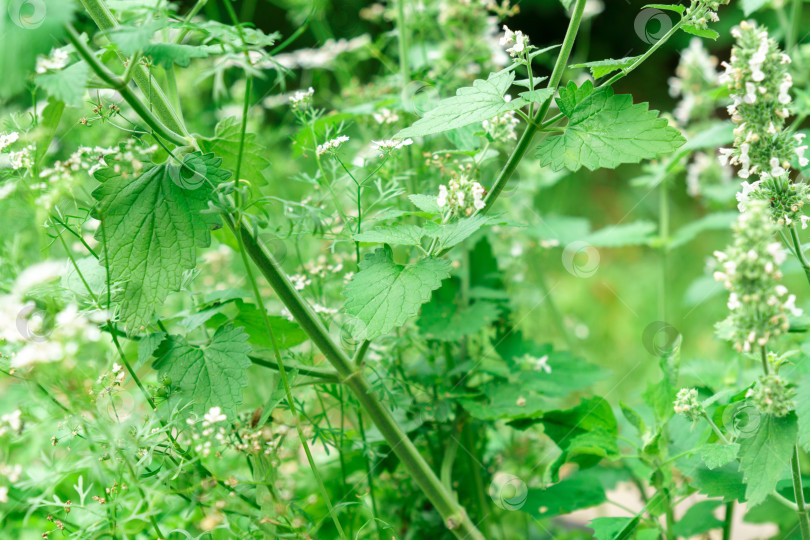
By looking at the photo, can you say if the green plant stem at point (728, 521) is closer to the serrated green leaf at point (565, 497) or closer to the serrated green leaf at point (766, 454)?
the serrated green leaf at point (565, 497)

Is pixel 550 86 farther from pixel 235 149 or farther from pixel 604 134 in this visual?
pixel 235 149

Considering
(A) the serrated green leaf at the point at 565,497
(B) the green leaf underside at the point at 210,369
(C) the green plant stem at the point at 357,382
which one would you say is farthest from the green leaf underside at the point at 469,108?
(A) the serrated green leaf at the point at 565,497

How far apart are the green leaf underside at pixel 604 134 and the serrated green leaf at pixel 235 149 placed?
1.30 ft

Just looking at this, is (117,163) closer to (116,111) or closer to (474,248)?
(116,111)

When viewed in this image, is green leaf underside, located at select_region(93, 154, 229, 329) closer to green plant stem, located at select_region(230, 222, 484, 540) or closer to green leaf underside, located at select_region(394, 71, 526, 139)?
green plant stem, located at select_region(230, 222, 484, 540)

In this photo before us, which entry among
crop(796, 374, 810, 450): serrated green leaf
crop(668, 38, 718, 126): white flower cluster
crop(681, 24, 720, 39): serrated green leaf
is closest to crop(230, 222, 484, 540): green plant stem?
crop(796, 374, 810, 450): serrated green leaf

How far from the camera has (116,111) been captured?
2.68 ft

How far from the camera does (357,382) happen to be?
0.90m

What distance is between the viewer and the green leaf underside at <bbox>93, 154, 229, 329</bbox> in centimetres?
80

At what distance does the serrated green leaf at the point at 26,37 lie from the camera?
595 mm

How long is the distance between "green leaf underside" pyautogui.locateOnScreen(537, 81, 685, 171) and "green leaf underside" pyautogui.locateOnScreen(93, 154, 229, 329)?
0.40 meters

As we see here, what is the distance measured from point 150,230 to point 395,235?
302mm

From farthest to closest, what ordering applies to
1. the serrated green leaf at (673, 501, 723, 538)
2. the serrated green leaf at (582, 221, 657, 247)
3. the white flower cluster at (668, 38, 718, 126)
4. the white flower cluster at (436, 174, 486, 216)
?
1. the white flower cluster at (668, 38, 718, 126)
2. the serrated green leaf at (582, 221, 657, 247)
3. the serrated green leaf at (673, 501, 723, 538)
4. the white flower cluster at (436, 174, 486, 216)

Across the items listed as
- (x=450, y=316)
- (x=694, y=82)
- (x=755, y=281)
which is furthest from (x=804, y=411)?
(x=694, y=82)
